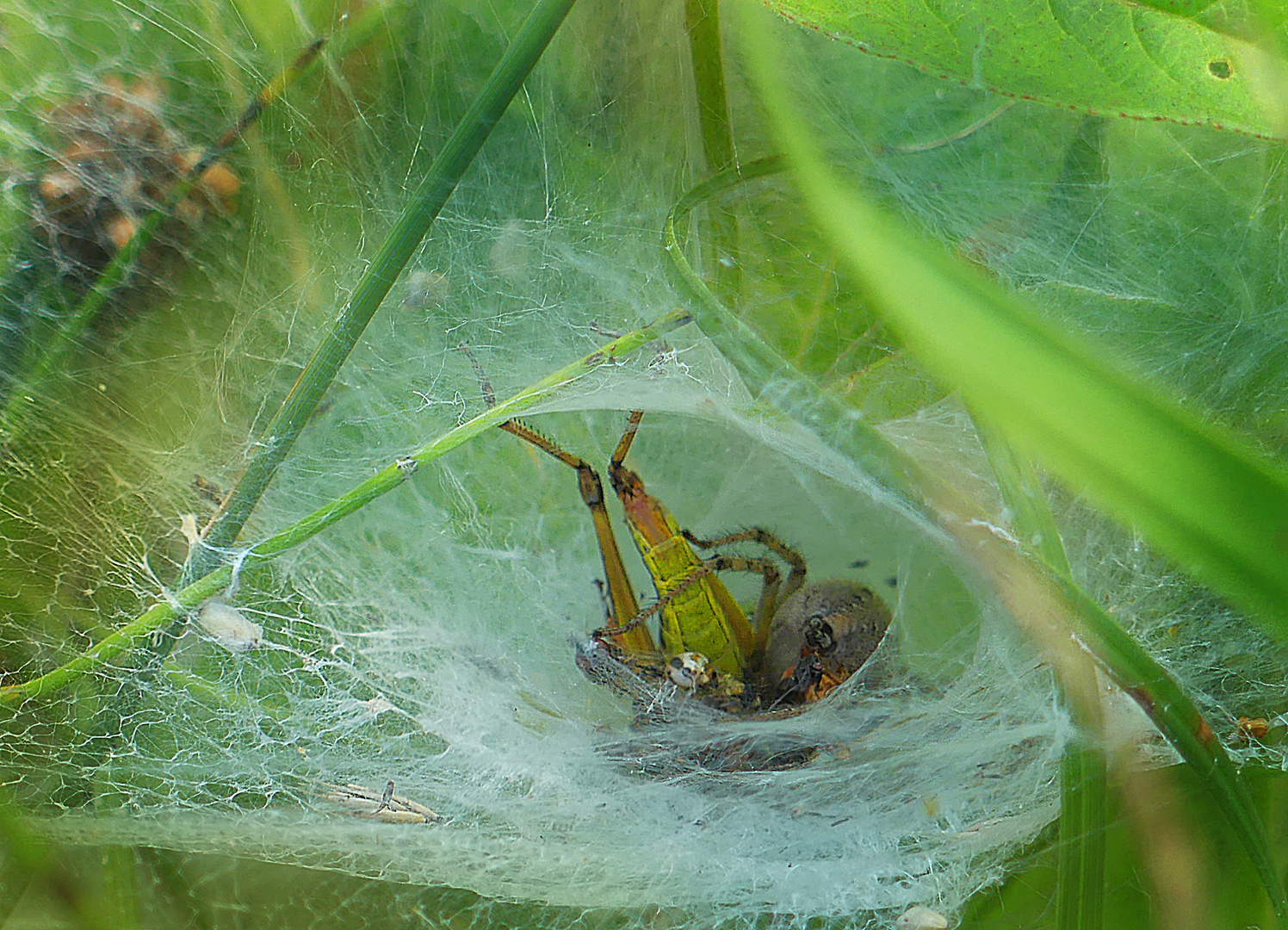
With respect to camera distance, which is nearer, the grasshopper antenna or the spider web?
the spider web

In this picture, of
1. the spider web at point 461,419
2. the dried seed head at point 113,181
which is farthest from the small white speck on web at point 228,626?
the dried seed head at point 113,181

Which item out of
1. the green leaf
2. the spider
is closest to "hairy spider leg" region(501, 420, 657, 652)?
the spider

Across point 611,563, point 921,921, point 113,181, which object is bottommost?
point 921,921

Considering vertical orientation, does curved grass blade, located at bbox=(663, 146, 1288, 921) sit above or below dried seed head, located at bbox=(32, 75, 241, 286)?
below

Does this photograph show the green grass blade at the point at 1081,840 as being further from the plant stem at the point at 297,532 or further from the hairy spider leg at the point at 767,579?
the plant stem at the point at 297,532

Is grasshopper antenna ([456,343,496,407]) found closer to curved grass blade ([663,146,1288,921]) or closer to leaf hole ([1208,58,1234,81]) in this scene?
curved grass blade ([663,146,1288,921])

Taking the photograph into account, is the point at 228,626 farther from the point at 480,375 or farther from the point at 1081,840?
the point at 1081,840

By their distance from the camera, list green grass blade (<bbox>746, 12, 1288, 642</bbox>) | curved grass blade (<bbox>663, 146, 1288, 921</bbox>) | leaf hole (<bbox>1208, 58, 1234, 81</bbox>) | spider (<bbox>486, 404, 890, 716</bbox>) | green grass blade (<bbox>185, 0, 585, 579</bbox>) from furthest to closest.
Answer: spider (<bbox>486, 404, 890, 716</bbox>), green grass blade (<bbox>185, 0, 585, 579</bbox>), curved grass blade (<bbox>663, 146, 1288, 921</bbox>), leaf hole (<bbox>1208, 58, 1234, 81</bbox>), green grass blade (<bbox>746, 12, 1288, 642</bbox>)

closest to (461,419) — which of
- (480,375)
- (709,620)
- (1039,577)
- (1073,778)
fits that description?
(480,375)
